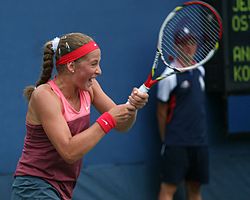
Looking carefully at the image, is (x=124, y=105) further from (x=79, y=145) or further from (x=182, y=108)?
(x=182, y=108)

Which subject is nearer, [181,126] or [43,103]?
[43,103]

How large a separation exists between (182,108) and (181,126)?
134 millimetres

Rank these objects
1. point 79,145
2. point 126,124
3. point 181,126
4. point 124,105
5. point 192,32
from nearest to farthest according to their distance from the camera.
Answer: point 79,145, point 124,105, point 126,124, point 192,32, point 181,126

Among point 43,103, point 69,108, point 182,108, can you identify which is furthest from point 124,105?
point 182,108

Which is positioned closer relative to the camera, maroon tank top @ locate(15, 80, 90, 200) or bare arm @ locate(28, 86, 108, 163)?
bare arm @ locate(28, 86, 108, 163)

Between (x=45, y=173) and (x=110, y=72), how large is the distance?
7.07ft

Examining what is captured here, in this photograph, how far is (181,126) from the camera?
5.39 meters

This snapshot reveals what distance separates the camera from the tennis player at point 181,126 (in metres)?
5.38

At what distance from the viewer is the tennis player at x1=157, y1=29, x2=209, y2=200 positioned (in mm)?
5383

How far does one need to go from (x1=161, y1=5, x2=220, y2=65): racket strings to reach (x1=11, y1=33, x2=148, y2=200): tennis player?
141 cm

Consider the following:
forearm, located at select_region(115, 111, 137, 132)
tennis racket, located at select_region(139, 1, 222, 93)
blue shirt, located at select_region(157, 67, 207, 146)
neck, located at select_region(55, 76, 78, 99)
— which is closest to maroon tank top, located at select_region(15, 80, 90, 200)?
neck, located at select_region(55, 76, 78, 99)

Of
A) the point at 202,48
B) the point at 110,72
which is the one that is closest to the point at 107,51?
the point at 110,72

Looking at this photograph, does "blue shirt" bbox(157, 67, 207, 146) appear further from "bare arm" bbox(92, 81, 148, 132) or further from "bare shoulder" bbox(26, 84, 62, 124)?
"bare shoulder" bbox(26, 84, 62, 124)

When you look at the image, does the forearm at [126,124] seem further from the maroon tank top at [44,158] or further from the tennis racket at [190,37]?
the tennis racket at [190,37]
